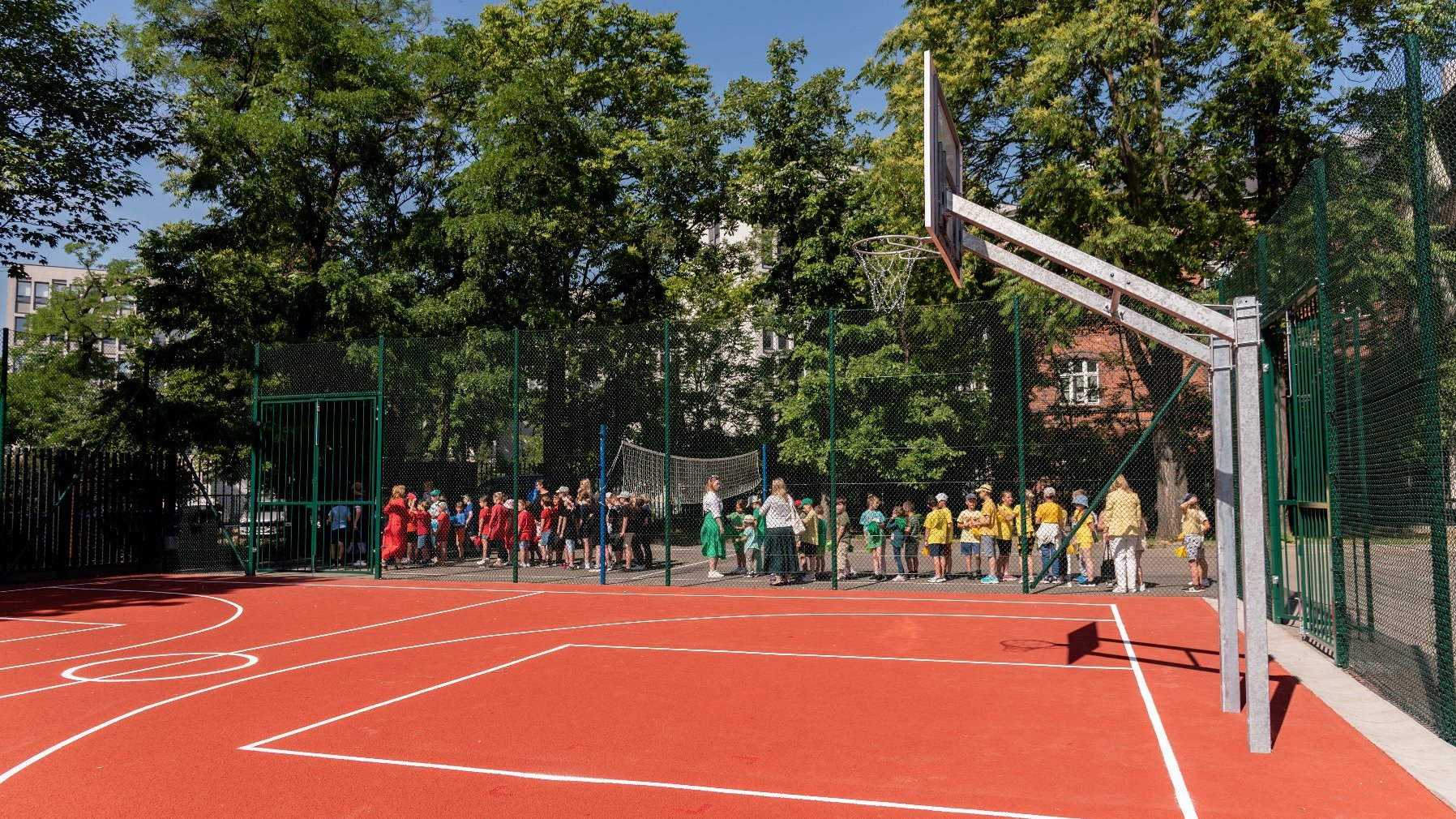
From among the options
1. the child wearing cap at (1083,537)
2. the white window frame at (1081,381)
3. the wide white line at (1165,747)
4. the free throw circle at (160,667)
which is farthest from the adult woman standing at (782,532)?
the free throw circle at (160,667)

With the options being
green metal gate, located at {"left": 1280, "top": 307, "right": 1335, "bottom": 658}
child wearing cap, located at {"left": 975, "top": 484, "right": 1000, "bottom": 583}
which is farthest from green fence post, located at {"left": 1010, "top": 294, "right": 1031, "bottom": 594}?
green metal gate, located at {"left": 1280, "top": 307, "right": 1335, "bottom": 658}

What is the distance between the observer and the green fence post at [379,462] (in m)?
17.5

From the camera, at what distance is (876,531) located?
15.8m

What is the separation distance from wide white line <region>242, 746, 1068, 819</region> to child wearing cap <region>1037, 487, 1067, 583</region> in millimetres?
9866

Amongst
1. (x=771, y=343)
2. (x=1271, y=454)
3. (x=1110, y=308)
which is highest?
(x=771, y=343)

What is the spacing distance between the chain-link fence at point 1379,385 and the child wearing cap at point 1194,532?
2.92m

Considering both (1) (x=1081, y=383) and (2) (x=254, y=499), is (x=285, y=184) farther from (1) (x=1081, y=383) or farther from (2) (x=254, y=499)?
(1) (x=1081, y=383)

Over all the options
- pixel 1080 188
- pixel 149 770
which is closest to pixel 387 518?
pixel 149 770

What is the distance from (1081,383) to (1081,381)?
0.03m

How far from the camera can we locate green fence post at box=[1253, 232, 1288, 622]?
1081 cm

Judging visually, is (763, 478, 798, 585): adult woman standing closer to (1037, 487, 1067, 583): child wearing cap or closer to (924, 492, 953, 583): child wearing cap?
(924, 492, 953, 583): child wearing cap

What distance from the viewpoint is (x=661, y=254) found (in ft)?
98.1

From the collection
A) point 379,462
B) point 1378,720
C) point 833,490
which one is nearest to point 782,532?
point 833,490

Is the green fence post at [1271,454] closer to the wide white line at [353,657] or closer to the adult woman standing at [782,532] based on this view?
the wide white line at [353,657]
